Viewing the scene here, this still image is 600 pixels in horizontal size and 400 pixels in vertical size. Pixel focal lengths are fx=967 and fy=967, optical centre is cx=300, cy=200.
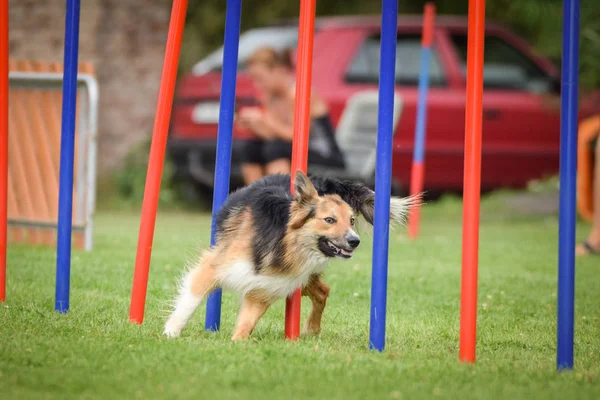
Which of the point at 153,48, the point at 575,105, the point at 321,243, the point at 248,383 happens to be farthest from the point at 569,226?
the point at 153,48

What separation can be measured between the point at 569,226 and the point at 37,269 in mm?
4363

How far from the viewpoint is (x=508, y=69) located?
1327cm

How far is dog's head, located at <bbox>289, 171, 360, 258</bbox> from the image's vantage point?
15.5ft

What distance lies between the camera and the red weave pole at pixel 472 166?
437 cm

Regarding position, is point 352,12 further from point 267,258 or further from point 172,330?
point 267,258

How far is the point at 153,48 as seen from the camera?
14859 mm

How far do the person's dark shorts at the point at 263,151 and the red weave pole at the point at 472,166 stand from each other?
21.0ft

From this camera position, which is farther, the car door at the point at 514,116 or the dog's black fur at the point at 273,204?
the car door at the point at 514,116

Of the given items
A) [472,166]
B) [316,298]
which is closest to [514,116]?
[316,298]

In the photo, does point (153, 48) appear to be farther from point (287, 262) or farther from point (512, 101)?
point (287, 262)

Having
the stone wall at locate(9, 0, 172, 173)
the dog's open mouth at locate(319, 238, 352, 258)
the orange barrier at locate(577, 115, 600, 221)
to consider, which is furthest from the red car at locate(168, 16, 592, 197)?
the dog's open mouth at locate(319, 238, 352, 258)

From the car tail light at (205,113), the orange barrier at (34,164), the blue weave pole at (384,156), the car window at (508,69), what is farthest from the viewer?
the car window at (508,69)

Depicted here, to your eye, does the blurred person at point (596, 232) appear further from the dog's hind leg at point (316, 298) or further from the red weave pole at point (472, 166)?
the red weave pole at point (472, 166)

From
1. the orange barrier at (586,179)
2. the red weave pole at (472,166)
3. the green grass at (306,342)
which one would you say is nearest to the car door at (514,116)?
the orange barrier at (586,179)
